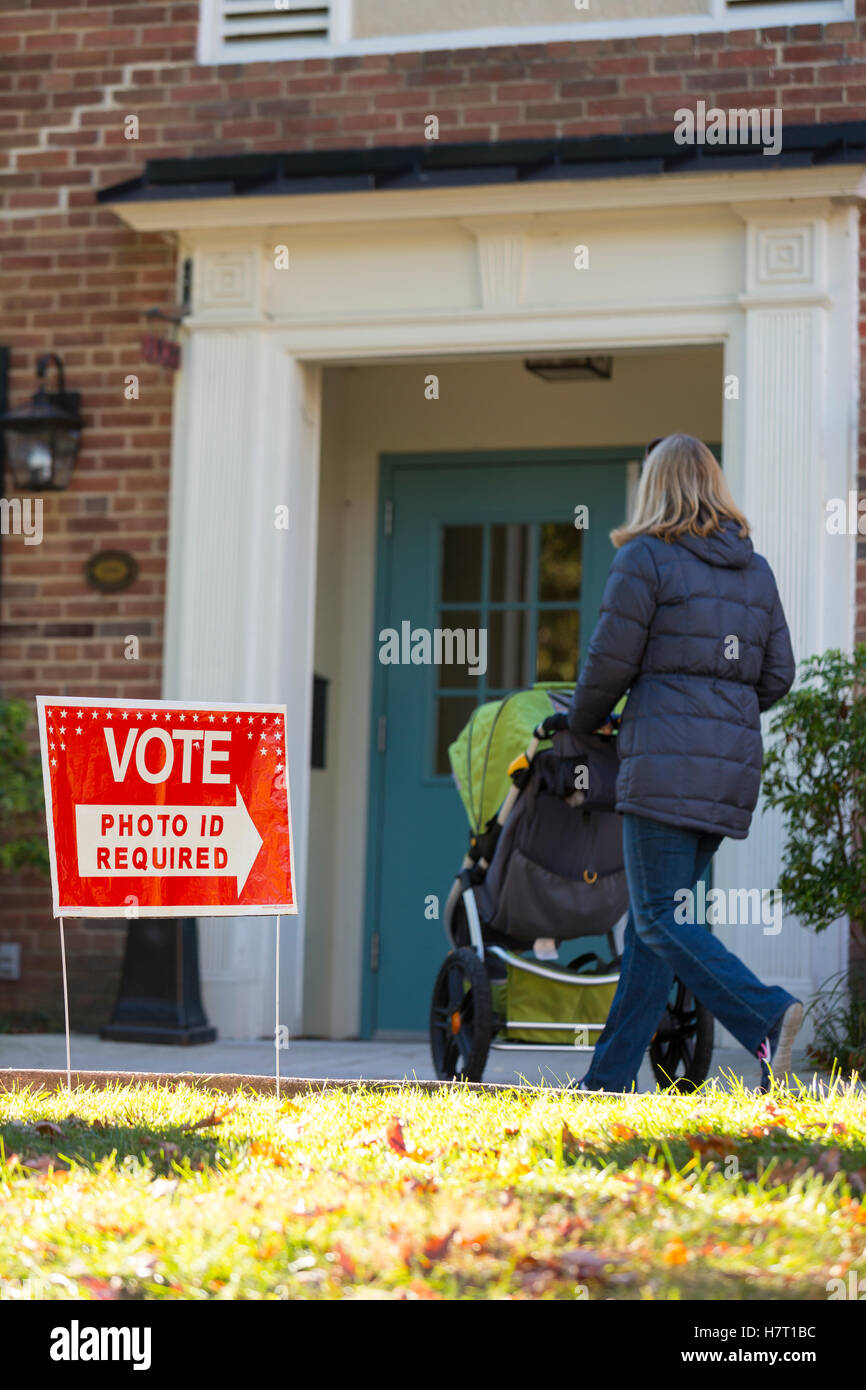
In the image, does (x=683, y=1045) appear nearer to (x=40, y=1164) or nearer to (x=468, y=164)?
(x=40, y=1164)

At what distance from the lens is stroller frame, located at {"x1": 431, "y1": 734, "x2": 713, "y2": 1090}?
5.11 meters

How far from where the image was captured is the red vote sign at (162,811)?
444 cm

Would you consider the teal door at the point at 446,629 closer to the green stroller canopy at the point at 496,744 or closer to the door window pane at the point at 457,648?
the door window pane at the point at 457,648

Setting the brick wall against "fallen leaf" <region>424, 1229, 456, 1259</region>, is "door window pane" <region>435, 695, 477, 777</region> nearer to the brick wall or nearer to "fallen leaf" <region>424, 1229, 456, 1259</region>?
the brick wall

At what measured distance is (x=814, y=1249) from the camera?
2676 millimetres

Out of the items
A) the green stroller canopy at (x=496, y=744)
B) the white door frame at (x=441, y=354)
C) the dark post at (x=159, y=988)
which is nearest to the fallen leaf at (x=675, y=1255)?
the green stroller canopy at (x=496, y=744)

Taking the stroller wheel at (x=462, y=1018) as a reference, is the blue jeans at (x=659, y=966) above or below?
above

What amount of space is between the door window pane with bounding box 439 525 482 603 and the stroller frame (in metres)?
3.19

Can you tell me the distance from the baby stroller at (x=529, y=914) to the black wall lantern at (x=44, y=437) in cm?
301

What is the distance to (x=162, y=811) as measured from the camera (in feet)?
14.8

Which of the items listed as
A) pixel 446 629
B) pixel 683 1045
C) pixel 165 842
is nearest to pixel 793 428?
pixel 446 629

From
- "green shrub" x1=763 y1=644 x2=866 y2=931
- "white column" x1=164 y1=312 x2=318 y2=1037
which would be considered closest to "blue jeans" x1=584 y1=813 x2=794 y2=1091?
"green shrub" x1=763 y1=644 x2=866 y2=931
